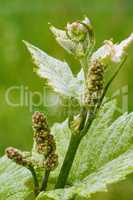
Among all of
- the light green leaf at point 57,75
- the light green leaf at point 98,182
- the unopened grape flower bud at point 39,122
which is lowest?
the light green leaf at point 98,182

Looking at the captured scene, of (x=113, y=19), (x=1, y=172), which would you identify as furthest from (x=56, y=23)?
(x=1, y=172)

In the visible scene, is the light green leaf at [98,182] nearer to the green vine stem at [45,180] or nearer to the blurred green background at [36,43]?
the green vine stem at [45,180]

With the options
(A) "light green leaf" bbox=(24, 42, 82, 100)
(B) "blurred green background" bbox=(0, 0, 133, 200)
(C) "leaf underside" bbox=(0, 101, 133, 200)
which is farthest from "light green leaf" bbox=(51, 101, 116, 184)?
(B) "blurred green background" bbox=(0, 0, 133, 200)

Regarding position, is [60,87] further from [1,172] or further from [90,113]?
[1,172]

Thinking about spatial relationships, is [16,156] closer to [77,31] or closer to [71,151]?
[71,151]

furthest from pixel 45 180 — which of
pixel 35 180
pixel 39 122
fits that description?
pixel 39 122

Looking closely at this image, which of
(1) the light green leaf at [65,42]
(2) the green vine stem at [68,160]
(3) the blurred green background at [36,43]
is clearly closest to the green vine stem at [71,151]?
(2) the green vine stem at [68,160]
